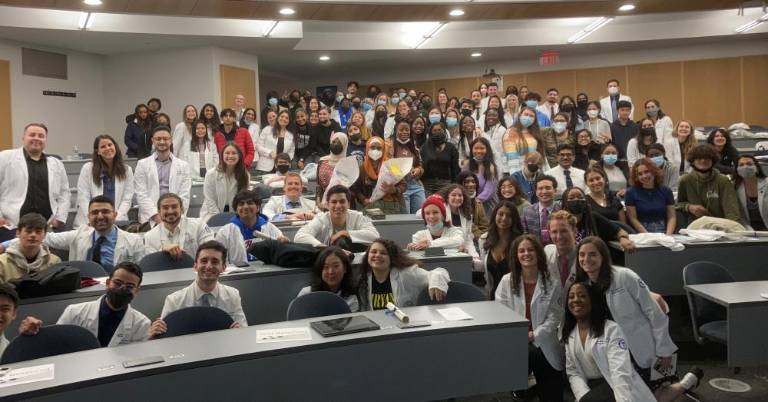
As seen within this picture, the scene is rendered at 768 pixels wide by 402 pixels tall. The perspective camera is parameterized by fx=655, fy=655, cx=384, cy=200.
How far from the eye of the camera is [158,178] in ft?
19.7

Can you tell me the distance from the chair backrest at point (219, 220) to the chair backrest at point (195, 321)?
2.16 meters

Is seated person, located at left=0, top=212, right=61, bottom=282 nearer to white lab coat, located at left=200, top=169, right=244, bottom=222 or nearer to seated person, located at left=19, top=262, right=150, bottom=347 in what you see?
seated person, located at left=19, top=262, right=150, bottom=347

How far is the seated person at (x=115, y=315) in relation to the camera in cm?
349

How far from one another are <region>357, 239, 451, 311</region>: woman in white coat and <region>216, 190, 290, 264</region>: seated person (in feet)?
2.46

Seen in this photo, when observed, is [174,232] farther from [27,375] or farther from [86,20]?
[86,20]

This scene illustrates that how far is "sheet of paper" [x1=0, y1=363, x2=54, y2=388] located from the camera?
8.51ft

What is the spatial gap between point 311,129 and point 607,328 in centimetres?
580

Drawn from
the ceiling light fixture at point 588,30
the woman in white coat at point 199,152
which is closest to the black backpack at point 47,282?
the woman in white coat at point 199,152

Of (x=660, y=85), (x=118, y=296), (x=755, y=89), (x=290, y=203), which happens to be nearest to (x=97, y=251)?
(x=118, y=296)

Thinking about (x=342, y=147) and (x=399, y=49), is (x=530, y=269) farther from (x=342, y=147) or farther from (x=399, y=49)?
(x=399, y=49)

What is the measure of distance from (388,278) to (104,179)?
114 inches

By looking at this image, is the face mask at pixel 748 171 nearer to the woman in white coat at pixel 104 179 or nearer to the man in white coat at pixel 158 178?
the man in white coat at pixel 158 178

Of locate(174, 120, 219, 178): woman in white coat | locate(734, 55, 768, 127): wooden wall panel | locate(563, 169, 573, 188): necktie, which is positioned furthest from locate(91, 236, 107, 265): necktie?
locate(734, 55, 768, 127): wooden wall panel

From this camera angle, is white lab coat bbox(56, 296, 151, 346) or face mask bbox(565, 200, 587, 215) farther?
face mask bbox(565, 200, 587, 215)
